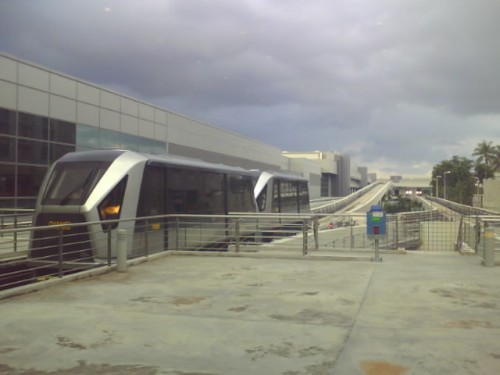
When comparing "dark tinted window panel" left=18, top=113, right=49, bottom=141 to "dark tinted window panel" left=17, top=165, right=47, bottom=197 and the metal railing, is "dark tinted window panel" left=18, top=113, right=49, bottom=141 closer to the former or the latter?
"dark tinted window panel" left=17, top=165, right=47, bottom=197

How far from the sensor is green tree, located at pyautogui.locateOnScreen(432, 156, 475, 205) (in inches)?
3408

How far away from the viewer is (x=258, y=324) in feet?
19.7

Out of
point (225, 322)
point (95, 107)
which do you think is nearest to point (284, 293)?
point (225, 322)

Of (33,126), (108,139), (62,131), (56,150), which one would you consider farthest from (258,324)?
(108,139)

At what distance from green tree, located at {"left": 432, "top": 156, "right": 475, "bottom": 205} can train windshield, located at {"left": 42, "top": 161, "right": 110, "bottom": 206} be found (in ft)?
264

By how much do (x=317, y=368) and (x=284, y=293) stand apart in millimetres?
3478

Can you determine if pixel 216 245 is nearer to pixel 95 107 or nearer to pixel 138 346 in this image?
pixel 138 346

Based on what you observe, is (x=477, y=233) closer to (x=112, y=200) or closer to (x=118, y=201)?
(x=118, y=201)

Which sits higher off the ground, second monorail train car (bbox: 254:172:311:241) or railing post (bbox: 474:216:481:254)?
second monorail train car (bbox: 254:172:311:241)

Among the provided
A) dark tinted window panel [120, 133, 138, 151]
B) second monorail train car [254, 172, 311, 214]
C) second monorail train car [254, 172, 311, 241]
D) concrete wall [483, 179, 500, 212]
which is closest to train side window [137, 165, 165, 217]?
second monorail train car [254, 172, 311, 241]

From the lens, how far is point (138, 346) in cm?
514

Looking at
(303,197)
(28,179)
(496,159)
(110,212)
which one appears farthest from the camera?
(496,159)

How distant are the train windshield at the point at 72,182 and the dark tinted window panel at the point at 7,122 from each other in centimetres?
1404

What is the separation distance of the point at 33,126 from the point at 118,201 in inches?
685
